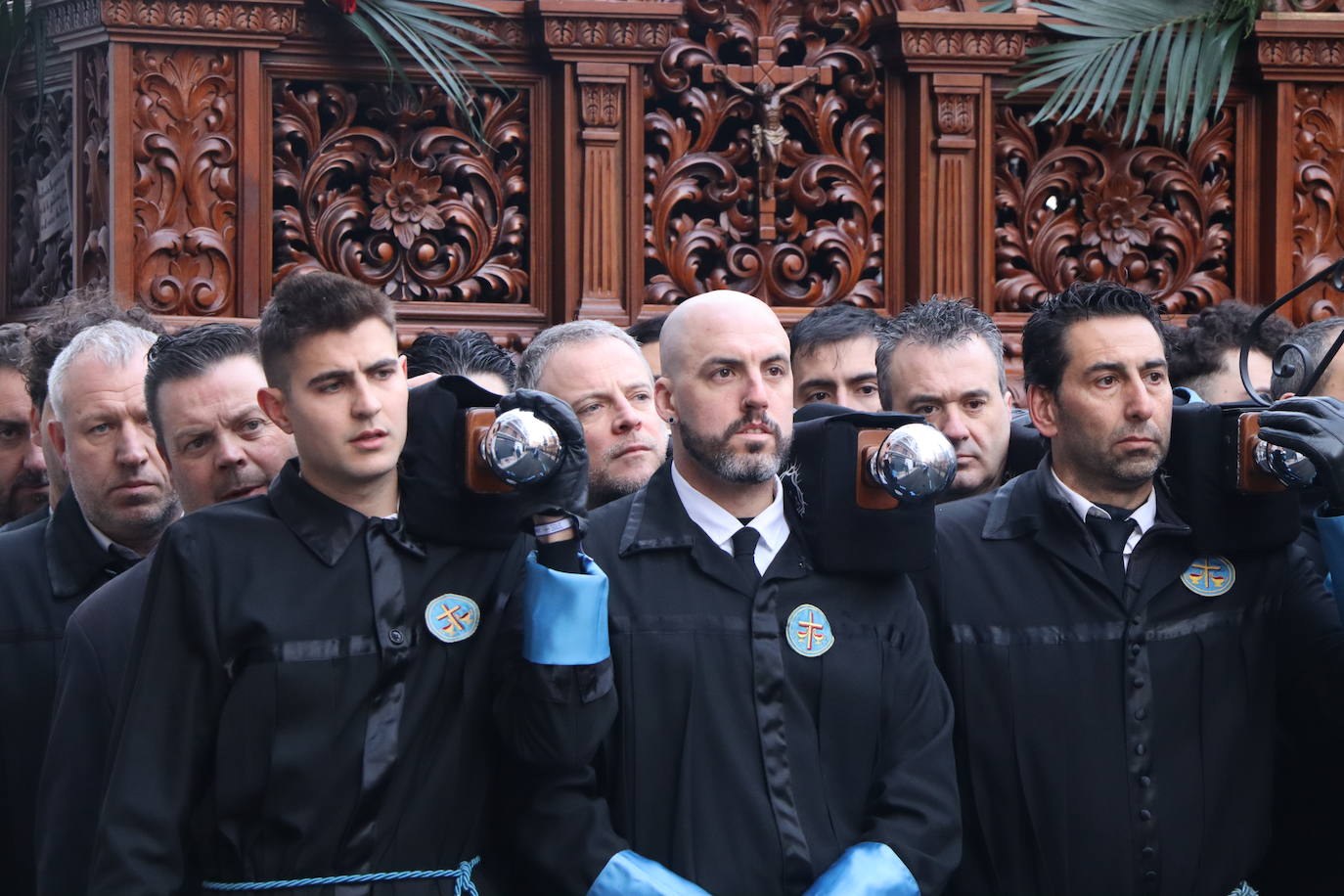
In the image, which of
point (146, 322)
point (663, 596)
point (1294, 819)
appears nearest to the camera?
point (663, 596)

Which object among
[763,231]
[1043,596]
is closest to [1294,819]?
[1043,596]

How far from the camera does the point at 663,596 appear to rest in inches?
118

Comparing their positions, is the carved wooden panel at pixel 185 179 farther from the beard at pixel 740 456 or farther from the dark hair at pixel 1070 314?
the dark hair at pixel 1070 314

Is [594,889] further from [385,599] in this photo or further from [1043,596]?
[1043,596]

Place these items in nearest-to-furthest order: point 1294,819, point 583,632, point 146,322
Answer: point 583,632 → point 1294,819 → point 146,322

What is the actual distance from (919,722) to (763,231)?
2351 millimetres

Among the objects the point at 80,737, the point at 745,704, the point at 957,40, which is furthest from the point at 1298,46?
the point at 80,737

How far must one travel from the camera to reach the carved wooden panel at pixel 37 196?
496 cm

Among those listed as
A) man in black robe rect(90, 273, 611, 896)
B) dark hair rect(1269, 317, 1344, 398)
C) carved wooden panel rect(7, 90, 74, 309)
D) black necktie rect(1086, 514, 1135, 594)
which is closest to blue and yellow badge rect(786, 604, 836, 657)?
man in black robe rect(90, 273, 611, 896)

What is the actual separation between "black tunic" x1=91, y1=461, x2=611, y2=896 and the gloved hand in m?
1.29

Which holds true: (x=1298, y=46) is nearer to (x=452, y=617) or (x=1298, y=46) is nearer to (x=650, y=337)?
(x=650, y=337)

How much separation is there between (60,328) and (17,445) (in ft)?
1.80

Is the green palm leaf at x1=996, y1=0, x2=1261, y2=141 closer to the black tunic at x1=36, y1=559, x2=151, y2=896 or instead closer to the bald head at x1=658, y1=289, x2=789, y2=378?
the bald head at x1=658, y1=289, x2=789, y2=378

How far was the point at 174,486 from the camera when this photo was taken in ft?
11.5
